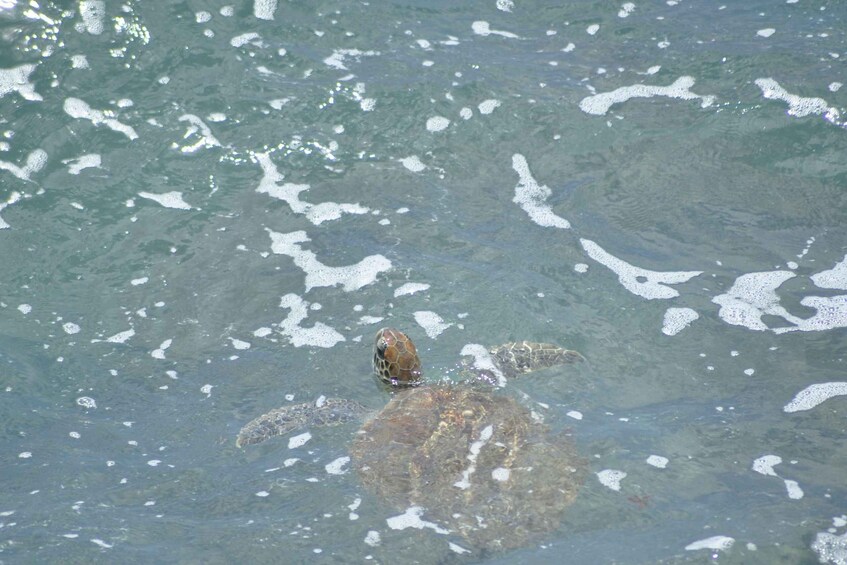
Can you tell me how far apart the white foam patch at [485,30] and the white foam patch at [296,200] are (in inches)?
127

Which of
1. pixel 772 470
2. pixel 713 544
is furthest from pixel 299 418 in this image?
pixel 772 470

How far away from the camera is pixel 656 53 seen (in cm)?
954

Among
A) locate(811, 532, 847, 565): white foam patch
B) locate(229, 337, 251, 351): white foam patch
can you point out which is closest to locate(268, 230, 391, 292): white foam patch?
locate(229, 337, 251, 351): white foam patch

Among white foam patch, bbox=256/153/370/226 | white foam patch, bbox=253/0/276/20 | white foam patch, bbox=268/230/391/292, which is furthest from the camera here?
white foam patch, bbox=253/0/276/20

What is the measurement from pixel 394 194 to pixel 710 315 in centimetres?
325

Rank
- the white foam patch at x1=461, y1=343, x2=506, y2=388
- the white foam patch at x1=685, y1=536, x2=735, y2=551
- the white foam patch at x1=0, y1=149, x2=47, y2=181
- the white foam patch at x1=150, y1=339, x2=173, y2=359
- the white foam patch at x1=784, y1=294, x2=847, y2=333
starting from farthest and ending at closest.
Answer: the white foam patch at x1=0, y1=149, x2=47, y2=181 → the white foam patch at x1=150, y1=339, x2=173, y2=359 → the white foam patch at x1=784, y1=294, x2=847, y2=333 → the white foam patch at x1=461, y1=343, x2=506, y2=388 → the white foam patch at x1=685, y1=536, x2=735, y2=551

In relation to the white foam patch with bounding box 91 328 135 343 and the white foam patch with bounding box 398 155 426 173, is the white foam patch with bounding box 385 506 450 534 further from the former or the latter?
the white foam patch with bounding box 398 155 426 173

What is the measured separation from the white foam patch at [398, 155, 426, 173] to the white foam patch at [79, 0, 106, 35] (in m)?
3.88

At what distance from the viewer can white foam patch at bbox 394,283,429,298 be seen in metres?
7.36

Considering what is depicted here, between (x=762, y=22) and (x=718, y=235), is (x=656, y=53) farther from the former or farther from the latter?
(x=718, y=235)

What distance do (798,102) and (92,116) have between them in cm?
746

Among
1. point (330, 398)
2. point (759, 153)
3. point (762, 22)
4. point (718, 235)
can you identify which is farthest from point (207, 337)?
point (762, 22)

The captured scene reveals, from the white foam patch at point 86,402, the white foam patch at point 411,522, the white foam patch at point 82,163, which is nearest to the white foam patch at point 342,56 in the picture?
the white foam patch at point 82,163

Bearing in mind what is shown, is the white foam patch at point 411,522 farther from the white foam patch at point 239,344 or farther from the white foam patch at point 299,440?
the white foam patch at point 239,344
